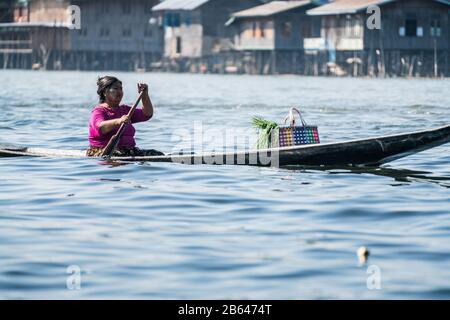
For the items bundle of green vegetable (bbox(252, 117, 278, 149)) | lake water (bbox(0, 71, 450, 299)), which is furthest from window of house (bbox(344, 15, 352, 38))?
bundle of green vegetable (bbox(252, 117, 278, 149))

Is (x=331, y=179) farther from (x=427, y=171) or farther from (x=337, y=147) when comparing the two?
(x=427, y=171)

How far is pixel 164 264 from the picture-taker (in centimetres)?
633

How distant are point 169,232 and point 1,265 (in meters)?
1.43

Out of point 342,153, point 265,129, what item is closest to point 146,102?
point 265,129

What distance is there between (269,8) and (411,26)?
978 cm

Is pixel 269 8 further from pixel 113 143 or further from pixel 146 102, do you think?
pixel 146 102

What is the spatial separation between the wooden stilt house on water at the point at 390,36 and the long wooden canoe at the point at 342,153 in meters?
39.9

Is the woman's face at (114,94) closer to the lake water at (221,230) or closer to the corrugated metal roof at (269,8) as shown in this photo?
the lake water at (221,230)

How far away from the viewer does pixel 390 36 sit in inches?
2069

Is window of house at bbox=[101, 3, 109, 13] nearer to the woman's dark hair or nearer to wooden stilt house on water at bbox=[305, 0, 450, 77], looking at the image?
wooden stilt house on water at bbox=[305, 0, 450, 77]

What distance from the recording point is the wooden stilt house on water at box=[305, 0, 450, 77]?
51.9 metres
